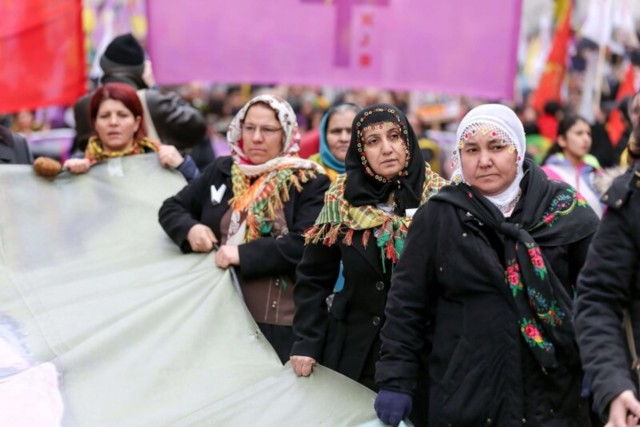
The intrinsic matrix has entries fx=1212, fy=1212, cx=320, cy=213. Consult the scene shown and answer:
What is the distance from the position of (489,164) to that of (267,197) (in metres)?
1.68

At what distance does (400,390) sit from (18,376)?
168cm

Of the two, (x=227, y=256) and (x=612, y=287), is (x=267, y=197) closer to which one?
(x=227, y=256)

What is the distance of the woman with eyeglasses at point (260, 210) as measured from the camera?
18.3 feet

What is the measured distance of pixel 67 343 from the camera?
5.27 meters

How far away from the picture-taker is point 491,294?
13.6 feet

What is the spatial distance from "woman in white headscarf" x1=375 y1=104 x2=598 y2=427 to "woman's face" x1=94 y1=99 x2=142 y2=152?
2745mm

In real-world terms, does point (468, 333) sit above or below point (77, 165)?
below

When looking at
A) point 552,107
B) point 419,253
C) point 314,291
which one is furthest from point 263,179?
point 552,107

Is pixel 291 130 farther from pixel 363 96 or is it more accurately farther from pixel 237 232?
pixel 363 96

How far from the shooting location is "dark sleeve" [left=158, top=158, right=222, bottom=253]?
5.93m

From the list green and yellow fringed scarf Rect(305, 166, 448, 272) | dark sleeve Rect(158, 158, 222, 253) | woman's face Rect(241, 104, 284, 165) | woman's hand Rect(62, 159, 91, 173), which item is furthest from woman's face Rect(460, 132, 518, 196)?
woman's hand Rect(62, 159, 91, 173)

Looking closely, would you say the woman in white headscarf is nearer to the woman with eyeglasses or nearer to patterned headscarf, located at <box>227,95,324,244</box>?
the woman with eyeglasses

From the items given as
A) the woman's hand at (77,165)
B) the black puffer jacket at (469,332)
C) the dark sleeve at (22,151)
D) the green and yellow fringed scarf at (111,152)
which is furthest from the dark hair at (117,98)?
the black puffer jacket at (469,332)

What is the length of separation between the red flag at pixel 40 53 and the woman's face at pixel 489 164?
13.7 feet
